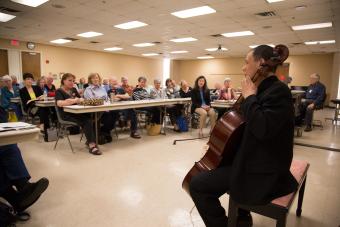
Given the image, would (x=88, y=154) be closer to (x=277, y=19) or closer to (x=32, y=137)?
(x=32, y=137)

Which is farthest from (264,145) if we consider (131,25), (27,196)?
(131,25)

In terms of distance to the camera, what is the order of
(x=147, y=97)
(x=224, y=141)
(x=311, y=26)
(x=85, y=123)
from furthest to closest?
(x=311, y=26)
(x=147, y=97)
(x=85, y=123)
(x=224, y=141)

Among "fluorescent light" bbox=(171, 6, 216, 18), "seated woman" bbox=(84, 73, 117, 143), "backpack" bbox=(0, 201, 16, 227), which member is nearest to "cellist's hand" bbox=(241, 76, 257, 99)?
"backpack" bbox=(0, 201, 16, 227)

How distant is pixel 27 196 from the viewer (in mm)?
1778

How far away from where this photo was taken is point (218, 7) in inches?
193

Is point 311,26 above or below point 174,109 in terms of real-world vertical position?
above

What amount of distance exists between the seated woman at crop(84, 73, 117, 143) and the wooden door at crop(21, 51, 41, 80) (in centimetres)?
746

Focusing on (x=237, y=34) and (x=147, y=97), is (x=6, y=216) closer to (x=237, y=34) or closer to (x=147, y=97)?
(x=147, y=97)

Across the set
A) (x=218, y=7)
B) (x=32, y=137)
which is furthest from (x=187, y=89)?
(x=32, y=137)

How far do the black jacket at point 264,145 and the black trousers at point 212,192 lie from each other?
0.13 meters

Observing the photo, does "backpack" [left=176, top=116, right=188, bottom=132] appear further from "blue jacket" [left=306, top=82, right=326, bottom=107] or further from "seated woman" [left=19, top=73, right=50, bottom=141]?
"blue jacket" [left=306, top=82, right=326, bottom=107]

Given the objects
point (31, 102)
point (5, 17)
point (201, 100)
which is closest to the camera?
point (31, 102)

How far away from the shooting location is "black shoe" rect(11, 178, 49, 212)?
1769mm

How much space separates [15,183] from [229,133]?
5.61 ft
